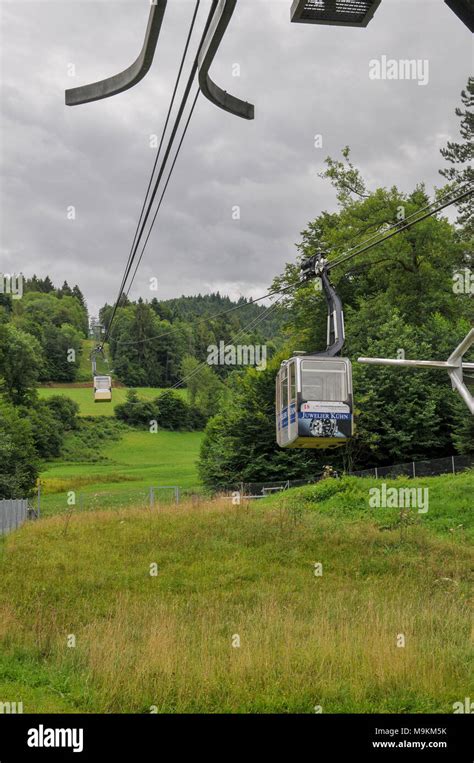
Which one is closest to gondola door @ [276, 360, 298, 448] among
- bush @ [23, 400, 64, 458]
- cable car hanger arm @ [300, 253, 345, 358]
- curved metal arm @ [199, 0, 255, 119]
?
cable car hanger arm @ [300, 253, 345, 358]

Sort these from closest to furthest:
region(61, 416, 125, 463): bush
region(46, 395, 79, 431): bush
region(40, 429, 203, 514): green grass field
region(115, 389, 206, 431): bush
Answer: region(40, 429, 203, 514): green grass field, region(61, 416, 125, 463): bush, region(46, 395, 79, 431): bush, region(115, 389, 206, 431): bush

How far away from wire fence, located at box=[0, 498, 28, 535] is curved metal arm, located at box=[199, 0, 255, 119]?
30.8m

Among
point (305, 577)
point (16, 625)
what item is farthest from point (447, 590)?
point (16, 625)

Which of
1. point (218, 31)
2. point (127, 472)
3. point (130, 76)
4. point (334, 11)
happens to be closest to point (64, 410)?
point (127, 472)

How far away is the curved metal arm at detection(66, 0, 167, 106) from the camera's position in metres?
3.48

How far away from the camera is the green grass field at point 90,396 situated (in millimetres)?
108250

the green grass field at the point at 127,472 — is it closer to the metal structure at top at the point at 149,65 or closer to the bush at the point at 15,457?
the bush at the point at 15,457

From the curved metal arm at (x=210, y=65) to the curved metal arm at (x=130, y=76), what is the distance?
0.81 feet

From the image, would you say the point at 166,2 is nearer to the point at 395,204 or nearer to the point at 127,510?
the point at 127,510

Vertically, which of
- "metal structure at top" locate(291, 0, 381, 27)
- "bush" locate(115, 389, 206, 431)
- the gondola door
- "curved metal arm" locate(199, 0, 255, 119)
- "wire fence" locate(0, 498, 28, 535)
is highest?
"metal structure at top" locate(291, 0, 381, 27)

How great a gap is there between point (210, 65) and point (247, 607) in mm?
16514

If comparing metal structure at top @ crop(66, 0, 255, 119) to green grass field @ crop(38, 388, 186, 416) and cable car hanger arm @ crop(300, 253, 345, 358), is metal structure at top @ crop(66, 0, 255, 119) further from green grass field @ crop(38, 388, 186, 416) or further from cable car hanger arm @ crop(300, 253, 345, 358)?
green grass field @ crop(38, 388, 186, 416)

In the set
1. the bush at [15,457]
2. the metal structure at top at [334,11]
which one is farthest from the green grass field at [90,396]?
the metal structure at top at [334,11]

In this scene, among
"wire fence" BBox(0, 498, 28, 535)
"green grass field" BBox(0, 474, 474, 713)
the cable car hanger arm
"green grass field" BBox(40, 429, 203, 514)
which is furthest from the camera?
"green grass field" BBox(40, 429, 203, 514)
